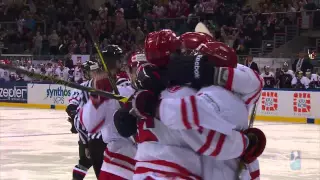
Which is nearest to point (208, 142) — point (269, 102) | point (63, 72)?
point (269, 102)

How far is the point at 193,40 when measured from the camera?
2.36 meters

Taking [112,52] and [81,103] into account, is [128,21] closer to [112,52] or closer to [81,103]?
[81,103]

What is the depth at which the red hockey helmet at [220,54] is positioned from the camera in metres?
2.20

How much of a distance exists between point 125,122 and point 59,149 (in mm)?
6359

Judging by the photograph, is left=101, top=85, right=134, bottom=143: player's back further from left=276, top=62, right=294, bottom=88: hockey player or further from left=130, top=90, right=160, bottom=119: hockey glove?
left=276, top=62, right=294, bottom=88: hockey player

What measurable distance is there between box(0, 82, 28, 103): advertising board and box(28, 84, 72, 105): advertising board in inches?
10.1

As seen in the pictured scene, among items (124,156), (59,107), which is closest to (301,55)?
(59,107)

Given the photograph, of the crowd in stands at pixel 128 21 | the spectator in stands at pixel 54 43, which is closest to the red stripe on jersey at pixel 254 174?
the crowd in stands at pixel 128 21

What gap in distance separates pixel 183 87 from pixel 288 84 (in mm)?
12029

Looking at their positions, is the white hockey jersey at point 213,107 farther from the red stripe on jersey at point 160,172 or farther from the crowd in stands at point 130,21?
the crowd in stands at point 130,21

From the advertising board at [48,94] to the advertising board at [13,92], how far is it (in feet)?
0.84

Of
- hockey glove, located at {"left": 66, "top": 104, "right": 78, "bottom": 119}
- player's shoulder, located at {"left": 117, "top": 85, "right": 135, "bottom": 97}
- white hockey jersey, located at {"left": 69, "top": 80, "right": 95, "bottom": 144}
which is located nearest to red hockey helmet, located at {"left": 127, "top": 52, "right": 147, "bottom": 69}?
player's shoulder, located at {"left": 117, "top": 85, "right": 135, "bottom": 97}

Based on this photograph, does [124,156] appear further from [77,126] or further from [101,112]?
[77,126]

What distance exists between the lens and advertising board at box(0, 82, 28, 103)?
57.0ft
